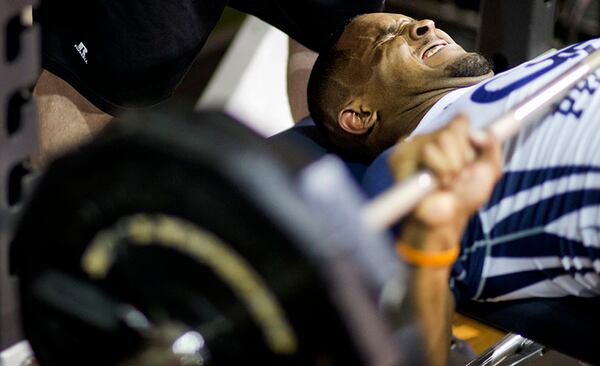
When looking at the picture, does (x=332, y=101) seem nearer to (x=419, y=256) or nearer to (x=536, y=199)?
(x=536, y=199)

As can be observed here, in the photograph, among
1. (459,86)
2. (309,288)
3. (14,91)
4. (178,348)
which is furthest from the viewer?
(459,86)

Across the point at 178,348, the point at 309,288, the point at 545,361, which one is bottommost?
the point at 545,361

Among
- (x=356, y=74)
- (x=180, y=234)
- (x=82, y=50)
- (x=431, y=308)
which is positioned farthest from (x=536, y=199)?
(x=82, y=50)

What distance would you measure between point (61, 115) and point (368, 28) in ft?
1.76

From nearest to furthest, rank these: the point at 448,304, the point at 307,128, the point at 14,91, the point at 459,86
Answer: the point at 14,91
the point at 448,304
the point at 459,86
the point at 307,128

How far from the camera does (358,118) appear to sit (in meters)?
1.51

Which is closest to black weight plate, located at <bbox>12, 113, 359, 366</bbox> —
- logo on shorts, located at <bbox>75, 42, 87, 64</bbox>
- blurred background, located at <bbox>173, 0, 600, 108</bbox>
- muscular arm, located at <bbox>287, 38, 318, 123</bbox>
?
logo on shorts, located at <bbox>75, 42, 87, 64</bbox>

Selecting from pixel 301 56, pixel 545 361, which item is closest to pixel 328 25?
pixel 301 56

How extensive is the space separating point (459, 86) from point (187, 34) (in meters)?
0.45

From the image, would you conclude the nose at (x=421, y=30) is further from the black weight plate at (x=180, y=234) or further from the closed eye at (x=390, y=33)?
the black weight plate at (x=180, y=234)

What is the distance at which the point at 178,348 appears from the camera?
82 cm

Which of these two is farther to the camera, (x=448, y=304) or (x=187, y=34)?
(x=187, y=34)

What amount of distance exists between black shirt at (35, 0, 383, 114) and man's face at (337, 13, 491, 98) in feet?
0.83

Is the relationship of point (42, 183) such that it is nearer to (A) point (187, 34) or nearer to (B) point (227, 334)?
(B) point (227, 334)
